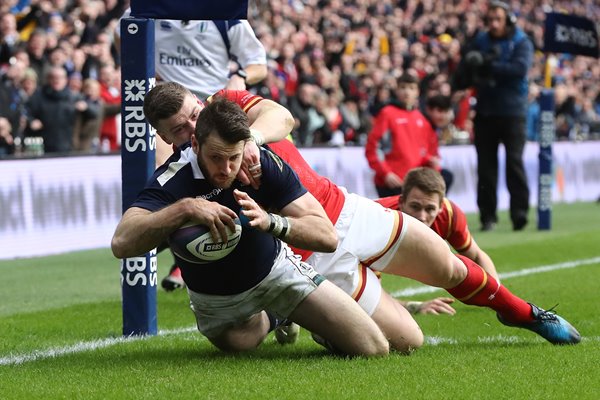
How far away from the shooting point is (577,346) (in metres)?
6.94

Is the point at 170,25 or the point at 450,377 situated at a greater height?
the point at 170,25

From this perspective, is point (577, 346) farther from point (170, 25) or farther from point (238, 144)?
point (170, 25)

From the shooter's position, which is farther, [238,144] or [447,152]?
[447,152]

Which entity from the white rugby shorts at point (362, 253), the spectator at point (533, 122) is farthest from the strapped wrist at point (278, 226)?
the spectator at point (533, 122)

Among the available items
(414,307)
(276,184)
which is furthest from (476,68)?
(276,184)

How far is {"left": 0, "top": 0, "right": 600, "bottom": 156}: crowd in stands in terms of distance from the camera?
1623 centimetres

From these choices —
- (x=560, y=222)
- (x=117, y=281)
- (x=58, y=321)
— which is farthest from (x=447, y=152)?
(x=58, y=321)

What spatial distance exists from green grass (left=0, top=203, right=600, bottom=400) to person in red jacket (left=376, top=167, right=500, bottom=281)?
50cm

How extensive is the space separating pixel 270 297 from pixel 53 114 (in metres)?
10.0

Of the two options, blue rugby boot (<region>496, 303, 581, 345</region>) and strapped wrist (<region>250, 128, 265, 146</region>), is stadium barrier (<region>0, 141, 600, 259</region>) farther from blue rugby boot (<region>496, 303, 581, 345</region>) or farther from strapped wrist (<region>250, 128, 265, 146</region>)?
blue rugby boot (<region>496, 303, 581, 345</region>)

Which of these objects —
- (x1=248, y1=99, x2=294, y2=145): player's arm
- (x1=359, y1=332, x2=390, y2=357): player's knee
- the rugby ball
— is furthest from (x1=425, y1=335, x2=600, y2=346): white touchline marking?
the rugby ball

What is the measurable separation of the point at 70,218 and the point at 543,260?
16.7 ft

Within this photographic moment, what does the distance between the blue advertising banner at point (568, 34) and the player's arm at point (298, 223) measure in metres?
10.3

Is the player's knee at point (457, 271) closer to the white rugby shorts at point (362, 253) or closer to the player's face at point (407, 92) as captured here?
the white rugby shorts at point (362, 253)
